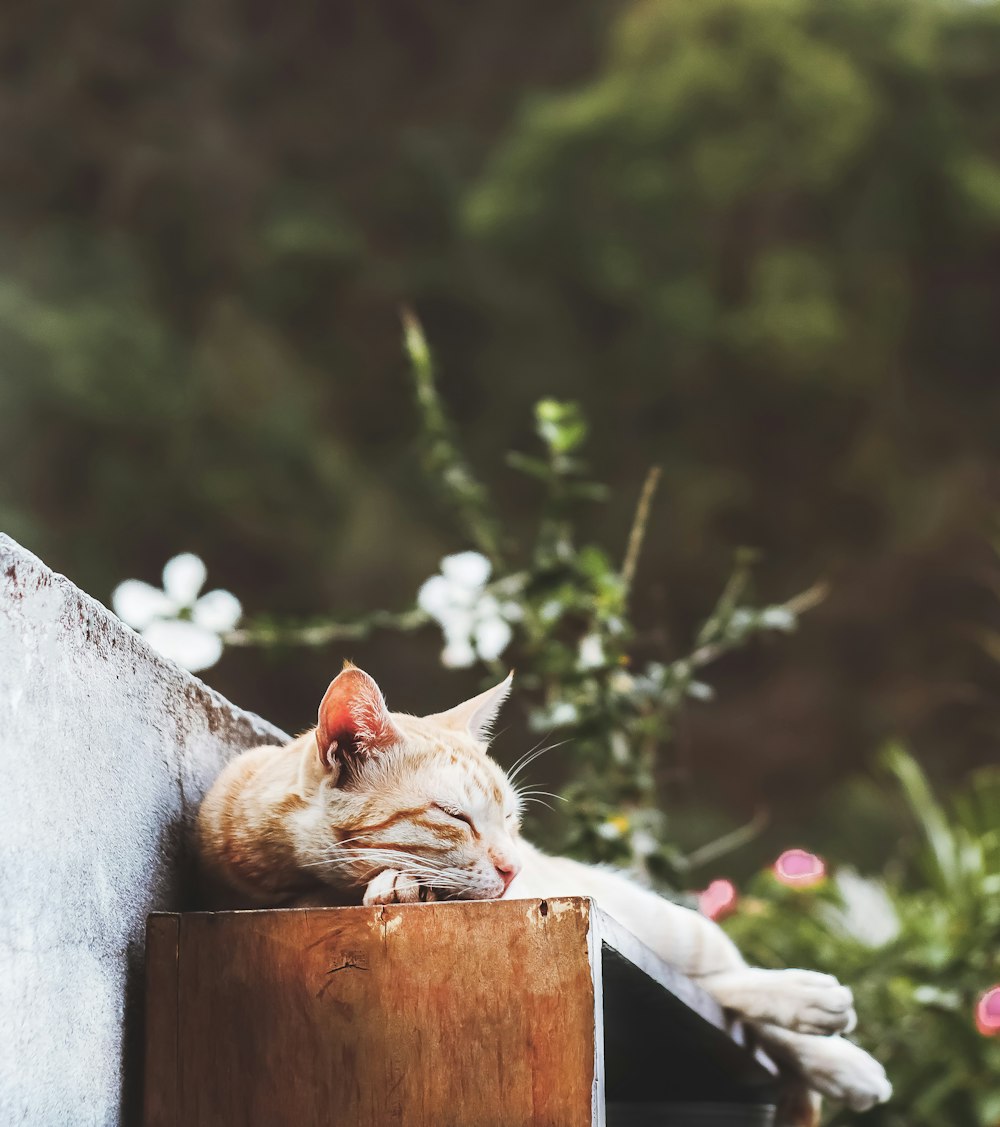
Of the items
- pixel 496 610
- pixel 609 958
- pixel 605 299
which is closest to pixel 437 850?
pixel 609 958

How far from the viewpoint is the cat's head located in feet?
3.81

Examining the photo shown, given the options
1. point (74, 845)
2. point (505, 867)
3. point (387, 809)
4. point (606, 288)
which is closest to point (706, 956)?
Answer: point (505, 867)

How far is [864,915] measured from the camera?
287 cm

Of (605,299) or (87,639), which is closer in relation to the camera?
(87,639)

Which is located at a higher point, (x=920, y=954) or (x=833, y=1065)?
(x=920, y=954)

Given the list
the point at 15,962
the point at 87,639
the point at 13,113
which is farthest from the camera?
the point at 13,113

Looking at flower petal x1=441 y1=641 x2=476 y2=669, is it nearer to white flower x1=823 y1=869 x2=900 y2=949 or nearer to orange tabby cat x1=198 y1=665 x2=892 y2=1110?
orange tabby cat x1=198 y1=665 x2=892 y2=1110

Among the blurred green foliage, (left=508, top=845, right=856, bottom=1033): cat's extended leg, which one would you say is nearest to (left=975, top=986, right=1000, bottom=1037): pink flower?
the blurred green foliage

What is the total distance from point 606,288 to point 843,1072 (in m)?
4.75

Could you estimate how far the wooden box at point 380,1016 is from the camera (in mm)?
975

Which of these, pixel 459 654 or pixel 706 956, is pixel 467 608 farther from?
pixel 706 956

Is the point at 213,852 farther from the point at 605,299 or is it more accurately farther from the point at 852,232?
the point at 852,232

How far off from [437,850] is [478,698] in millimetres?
251

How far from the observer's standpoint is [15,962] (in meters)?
0.90
